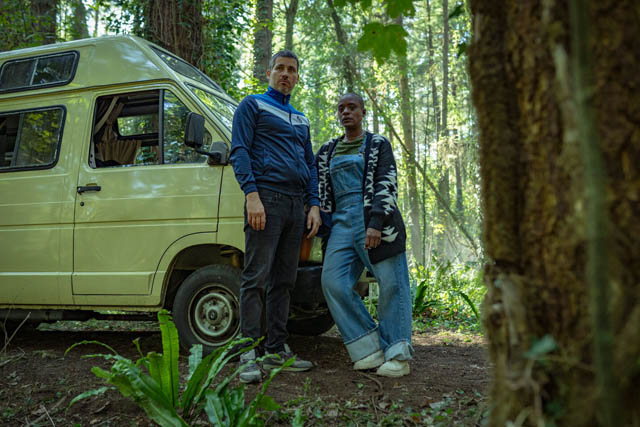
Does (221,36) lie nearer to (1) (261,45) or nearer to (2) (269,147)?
(1) (261,45)

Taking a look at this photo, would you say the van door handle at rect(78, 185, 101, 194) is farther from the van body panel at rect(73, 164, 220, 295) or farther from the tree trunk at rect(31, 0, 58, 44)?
the tree trunk at rect(31, 0, 58, 44)

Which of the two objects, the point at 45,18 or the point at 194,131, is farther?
the point at 45,18

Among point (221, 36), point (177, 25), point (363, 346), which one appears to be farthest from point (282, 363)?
point (221, 36)

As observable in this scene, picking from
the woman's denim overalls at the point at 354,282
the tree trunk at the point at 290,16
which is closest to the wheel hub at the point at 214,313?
the woman's denim overalls at the point at 354,282

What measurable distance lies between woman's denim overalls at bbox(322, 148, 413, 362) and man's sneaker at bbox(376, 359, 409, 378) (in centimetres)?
5

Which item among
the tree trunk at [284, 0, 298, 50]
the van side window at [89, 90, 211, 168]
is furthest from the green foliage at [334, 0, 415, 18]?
the tree trunk at [284, 0, 298, 50]

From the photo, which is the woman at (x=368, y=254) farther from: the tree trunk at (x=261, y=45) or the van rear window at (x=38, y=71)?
the tree trunk at (x=261, y=45)

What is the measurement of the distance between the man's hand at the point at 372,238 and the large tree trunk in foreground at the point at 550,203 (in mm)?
2318

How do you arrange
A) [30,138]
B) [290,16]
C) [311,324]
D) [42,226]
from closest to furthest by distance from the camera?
[42,226] → [30,138] → [311,324] → [290,16]

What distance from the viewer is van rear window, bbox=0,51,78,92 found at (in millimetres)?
4770

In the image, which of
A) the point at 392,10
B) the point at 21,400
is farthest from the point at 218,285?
the point at 392,10

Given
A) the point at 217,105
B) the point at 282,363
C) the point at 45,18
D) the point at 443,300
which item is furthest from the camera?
the point at 45,18

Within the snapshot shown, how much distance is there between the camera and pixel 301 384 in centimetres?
357

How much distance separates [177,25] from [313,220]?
4.61 meters
